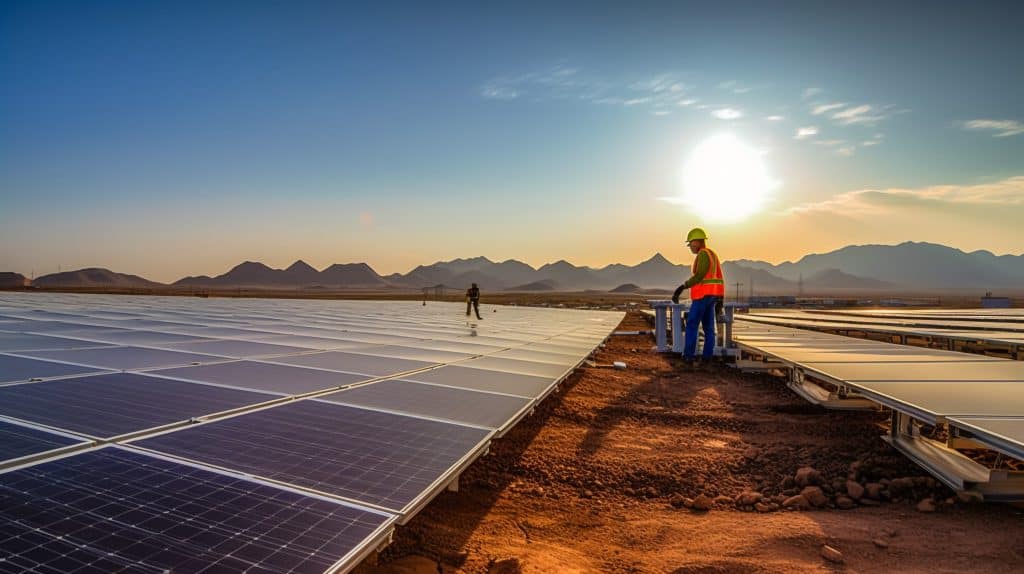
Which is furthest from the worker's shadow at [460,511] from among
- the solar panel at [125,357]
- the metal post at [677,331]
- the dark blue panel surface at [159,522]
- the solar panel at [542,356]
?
the metal post at [677,331]

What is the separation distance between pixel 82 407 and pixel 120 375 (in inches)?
71.0

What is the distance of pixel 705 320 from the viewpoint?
1550cm

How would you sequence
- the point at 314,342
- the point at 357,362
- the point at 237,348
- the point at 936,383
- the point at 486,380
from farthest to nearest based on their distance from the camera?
1. the point at 314,342
2. the point at 237,348
3. the point at 357,362
4. the point at 486,380
5. the point at 936,383

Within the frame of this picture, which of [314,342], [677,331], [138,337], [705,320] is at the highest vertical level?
[705,320]

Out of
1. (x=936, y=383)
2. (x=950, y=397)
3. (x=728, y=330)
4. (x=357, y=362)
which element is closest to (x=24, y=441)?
(x=357, y=362)

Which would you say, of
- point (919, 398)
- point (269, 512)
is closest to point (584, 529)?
point (269, 512)

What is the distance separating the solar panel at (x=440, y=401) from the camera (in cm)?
574

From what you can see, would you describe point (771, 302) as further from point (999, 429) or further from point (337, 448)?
point (337, 448)

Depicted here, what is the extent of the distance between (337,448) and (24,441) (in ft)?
7.02

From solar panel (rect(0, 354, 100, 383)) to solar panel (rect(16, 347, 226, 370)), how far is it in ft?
0.98

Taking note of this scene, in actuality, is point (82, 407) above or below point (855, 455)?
above

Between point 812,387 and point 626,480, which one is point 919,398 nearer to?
point 626,480

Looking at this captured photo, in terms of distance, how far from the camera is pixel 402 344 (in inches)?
504

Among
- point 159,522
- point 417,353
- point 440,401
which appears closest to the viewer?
point 159,522
